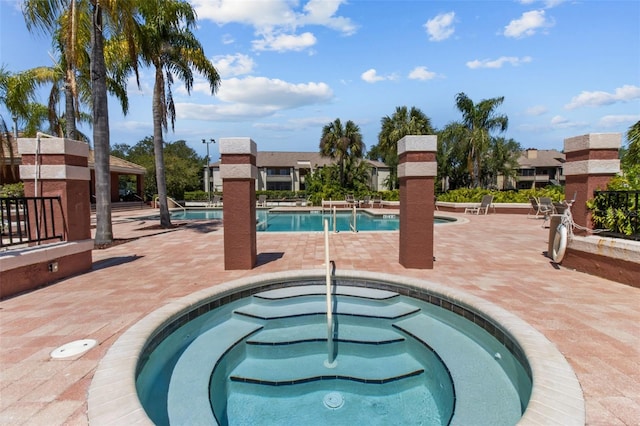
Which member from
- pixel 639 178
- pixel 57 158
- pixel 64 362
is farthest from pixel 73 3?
pixel 639 178

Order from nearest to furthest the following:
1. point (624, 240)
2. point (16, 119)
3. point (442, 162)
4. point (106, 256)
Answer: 1. point (624, 240)
2. point (106, 256)
3. point (16, 119)
4. point (442, 162)

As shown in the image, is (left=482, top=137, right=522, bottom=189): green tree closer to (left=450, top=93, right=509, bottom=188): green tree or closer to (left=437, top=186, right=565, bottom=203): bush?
(left=450, top=93, right=509, bottom=188): green tree

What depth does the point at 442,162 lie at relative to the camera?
122 ft

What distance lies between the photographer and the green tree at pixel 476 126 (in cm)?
2975

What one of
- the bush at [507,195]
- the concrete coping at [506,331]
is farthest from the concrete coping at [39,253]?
the bush at [507,195]

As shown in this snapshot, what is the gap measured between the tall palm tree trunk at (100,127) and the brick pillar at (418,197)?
8.56 meters

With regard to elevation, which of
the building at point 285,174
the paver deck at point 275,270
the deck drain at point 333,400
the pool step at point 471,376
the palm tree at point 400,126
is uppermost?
the palm tree at point 400,126

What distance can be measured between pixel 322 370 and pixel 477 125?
33.5m

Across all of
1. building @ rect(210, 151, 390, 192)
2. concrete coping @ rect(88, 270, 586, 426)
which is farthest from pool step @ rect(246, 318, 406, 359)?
building @ rect(210, 151, 390, 192)

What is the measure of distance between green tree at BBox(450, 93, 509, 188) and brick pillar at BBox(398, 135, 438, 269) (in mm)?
26735

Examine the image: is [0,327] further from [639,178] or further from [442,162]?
[442,162]

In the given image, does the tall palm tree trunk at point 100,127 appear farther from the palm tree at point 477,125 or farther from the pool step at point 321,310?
the palm tree at point 477,125

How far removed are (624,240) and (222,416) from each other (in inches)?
274

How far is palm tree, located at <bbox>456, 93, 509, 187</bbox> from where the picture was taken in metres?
29.7
